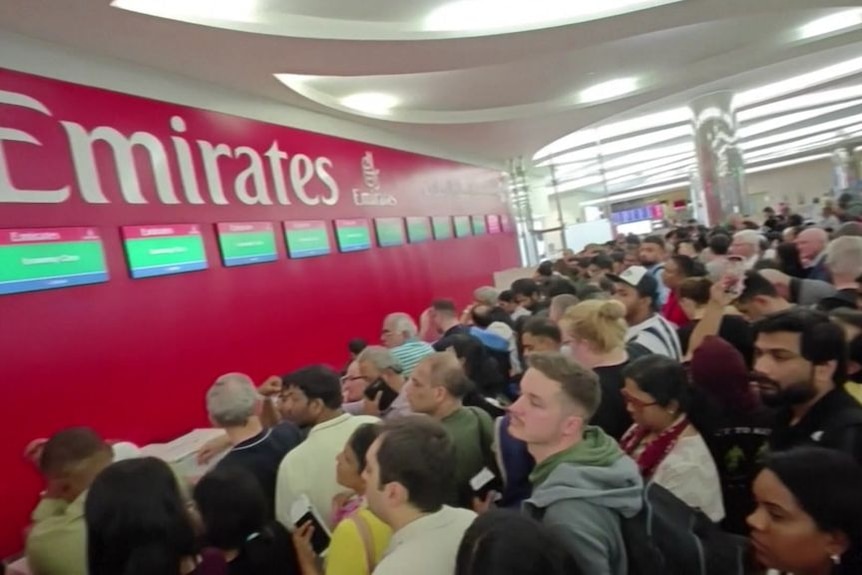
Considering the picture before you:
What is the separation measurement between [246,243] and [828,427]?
4.66 meters

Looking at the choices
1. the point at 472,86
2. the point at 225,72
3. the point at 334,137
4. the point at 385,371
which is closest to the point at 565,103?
the point at 472,86

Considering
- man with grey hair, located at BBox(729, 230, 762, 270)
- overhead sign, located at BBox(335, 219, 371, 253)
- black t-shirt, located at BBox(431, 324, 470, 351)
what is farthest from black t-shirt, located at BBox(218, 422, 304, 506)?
man with grey hair, located at BBox(729, 230, 762, 270)

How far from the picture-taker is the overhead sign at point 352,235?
23.7 ft

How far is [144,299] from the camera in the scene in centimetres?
460

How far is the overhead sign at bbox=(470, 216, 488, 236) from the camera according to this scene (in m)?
11.6

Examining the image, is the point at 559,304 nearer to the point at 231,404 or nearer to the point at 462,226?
the point at 231,404

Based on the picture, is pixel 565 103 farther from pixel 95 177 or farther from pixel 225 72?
pixel 95 177

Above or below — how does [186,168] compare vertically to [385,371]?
above

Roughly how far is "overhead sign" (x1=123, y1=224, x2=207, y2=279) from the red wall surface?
0.20 feet

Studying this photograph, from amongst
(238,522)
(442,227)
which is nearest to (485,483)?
(238,522)

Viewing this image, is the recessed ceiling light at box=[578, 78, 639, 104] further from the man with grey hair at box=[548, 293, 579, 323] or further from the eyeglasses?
the eyeglasses

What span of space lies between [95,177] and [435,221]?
19.6 ft

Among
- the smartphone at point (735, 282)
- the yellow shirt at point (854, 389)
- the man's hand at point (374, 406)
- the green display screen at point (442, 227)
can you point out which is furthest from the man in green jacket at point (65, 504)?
the green display screen at point (442, 227)

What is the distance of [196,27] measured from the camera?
4.27 m
